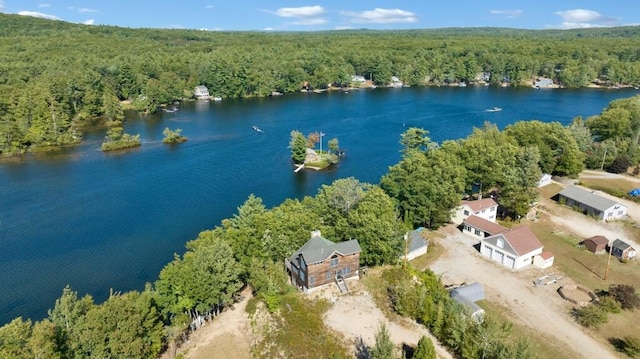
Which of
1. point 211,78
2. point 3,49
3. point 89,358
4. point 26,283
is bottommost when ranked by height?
point 26,283

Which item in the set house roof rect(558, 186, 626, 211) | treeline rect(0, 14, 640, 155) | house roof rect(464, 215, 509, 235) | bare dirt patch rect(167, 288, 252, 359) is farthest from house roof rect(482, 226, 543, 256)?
treeline rect(0, 14, 640, 155)

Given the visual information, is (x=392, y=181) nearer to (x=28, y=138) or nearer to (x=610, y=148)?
(x=610, y=148)

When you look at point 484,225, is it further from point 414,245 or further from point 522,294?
point 522,294

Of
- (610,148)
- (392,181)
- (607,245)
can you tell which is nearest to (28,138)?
(392,181)

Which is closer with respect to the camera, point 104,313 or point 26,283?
point 104,313

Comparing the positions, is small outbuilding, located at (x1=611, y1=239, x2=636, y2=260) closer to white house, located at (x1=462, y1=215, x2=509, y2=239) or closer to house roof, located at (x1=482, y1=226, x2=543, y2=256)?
house roof, located at (x1=482, y1=226, x2=543, y2=256)

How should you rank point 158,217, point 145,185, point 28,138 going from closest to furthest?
point 158,217
point 145,185
point 28,138

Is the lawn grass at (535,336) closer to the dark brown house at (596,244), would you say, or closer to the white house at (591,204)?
the dark brown house at (596,244)

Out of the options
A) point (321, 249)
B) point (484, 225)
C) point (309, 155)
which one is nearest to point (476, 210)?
point (484, 225)
